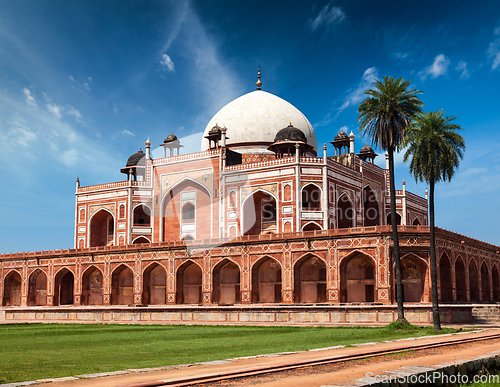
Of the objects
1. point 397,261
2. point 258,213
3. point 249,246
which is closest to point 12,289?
point 258,213

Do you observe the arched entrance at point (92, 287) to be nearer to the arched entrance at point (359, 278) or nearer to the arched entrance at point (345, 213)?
the arched entrance at point (345, 213)

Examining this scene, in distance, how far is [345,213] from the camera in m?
45.9

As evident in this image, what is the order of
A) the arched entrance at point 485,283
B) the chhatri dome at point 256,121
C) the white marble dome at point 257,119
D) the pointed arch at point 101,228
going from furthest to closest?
the white marble dome at point 257,119 < the chhatri dome at point 256,121 < the pointed arch at point 101,228 < the arched entrance at point 485,283

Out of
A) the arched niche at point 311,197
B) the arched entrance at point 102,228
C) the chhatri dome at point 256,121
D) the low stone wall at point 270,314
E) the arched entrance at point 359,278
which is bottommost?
the low stone wall at point 270,314

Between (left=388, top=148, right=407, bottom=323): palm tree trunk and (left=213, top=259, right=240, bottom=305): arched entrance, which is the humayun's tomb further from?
(left=388, top=148, right=407, bottom=323): palm tree trunk

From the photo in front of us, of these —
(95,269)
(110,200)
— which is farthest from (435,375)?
(110,200)

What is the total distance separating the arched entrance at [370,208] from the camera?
4928 centimetres

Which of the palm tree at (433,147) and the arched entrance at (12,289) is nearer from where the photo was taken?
the palm tree at (433,147)

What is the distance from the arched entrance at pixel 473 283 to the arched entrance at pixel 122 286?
25208mm

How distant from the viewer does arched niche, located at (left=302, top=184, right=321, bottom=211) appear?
4223cm

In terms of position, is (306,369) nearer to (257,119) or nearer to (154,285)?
(154,285)

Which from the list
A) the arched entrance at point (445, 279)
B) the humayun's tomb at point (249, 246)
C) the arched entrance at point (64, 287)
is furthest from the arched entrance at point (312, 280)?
the arched entrance at point (64, 287)

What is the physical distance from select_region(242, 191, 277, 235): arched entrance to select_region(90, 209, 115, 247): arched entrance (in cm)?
1368

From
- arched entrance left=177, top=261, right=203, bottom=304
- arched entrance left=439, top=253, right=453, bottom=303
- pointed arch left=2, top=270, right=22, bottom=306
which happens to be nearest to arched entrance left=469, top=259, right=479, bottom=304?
arched entrance left=439, top=253, right=453, bottom=303
